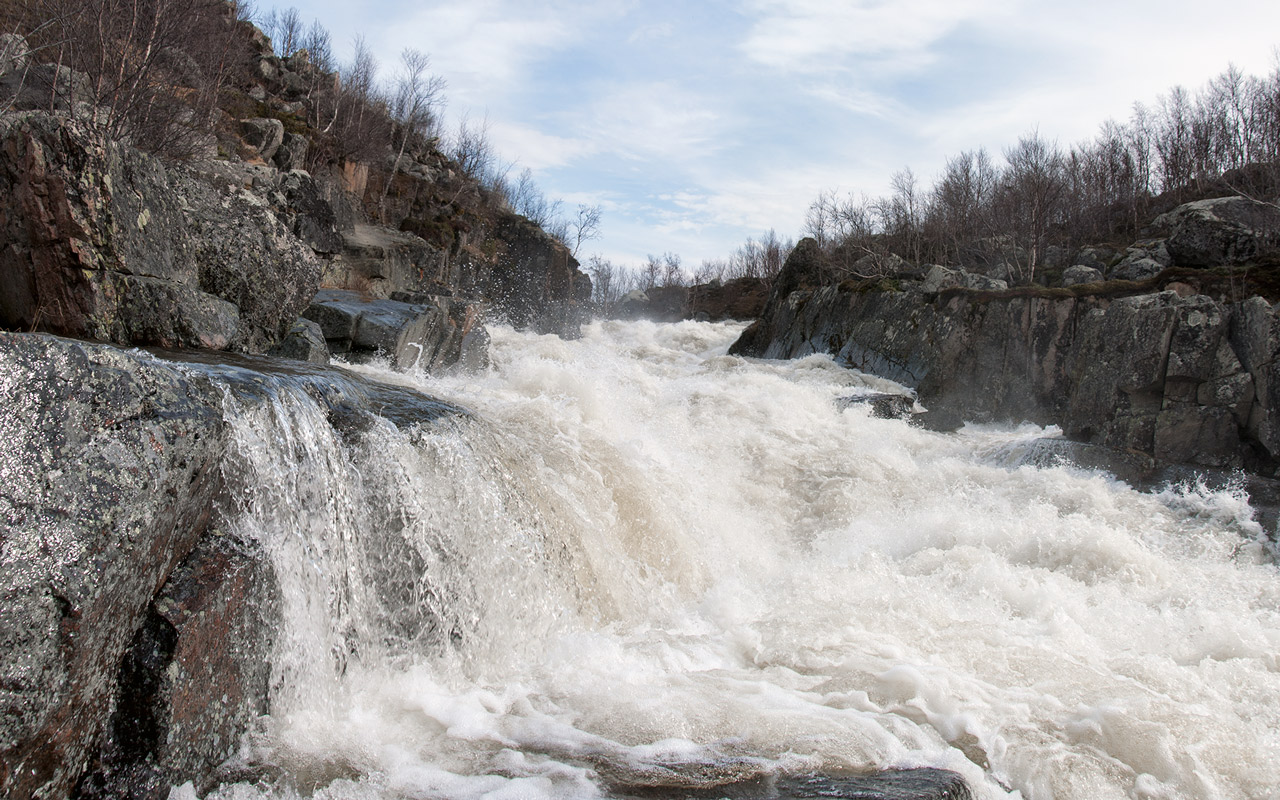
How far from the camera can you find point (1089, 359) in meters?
10.5

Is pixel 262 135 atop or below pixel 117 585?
atop

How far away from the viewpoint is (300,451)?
12.3ft

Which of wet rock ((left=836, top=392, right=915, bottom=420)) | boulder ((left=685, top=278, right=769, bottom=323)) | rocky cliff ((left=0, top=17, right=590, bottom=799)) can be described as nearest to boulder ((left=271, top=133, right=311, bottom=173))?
rocky cliff ((left=0, top=17, right=590, bottom=799))

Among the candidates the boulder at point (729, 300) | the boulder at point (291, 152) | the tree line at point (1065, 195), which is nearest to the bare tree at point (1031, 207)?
the tree line at point (1065, 195)

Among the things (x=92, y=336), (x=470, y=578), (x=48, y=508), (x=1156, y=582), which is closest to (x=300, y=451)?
(x=470, y=578)

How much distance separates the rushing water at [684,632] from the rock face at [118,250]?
1.68m

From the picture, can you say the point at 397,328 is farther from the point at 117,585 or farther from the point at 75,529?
the point at 75,529

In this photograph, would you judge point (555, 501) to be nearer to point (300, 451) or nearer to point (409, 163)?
point (300, 451)

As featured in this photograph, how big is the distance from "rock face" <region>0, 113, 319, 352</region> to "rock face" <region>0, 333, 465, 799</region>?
9.68 feet

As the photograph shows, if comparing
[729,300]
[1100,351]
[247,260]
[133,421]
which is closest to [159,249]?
[247,260]

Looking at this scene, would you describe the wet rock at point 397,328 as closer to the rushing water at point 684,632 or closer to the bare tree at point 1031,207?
the rushing water at point 684,632

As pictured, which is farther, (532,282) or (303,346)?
(532,282)

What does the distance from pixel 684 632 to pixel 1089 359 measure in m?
8.93

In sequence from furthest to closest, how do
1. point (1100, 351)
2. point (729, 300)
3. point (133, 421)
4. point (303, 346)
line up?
point (729, 300), point (1100, 351), point (303, 346), point (133, 421)
